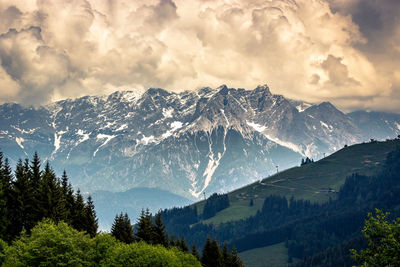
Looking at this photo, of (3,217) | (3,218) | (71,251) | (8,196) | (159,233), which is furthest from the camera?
(159,233)

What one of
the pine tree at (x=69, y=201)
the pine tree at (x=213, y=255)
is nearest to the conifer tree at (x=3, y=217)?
the pine tree at (x=69, y=201)

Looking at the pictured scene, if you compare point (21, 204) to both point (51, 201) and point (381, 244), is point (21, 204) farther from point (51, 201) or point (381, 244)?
point (381, 244)

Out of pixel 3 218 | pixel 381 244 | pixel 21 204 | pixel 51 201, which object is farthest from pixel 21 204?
pixel 381 244

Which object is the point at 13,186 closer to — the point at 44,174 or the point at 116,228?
the point at 44,174

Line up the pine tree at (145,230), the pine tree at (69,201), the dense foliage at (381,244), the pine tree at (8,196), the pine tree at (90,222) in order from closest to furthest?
the dense foliage at (381,244) → the pine tree at (8,196) → the pine tree at (69,201) → the pine tree at (90,222) → the pine tree at (145,230)

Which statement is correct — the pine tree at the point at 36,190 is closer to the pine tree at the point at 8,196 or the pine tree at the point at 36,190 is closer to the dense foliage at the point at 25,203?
the dense foliage at the point at 25,203

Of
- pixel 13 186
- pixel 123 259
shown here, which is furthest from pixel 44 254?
pixel 13 186

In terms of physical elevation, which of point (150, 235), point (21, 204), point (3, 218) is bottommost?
point (150, 235)

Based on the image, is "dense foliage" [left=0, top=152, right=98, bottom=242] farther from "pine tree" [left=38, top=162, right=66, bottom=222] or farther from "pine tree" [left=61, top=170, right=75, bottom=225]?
"pine tree" [left=61, top=170, right=75, bottom=225]

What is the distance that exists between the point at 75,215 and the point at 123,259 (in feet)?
113

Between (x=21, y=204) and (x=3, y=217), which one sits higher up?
(x=21, y=204)

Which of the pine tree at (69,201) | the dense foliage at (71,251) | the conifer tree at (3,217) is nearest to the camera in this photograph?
the dense foliage at (71,251)

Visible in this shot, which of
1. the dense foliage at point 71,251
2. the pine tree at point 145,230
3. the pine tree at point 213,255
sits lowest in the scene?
the pine tree at point 213,255

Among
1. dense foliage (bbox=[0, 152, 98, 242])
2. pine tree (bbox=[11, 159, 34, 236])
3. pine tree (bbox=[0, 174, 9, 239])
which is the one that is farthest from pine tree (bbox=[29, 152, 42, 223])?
pine tree (bbox=[0, 174, 9, 239])
